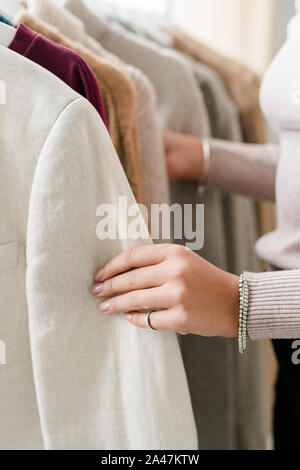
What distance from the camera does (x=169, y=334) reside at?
50cm

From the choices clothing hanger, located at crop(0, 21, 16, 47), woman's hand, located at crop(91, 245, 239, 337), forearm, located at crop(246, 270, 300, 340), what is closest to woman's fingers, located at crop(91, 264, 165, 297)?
woman's hand, located at crop(91, 245, 239, 337)

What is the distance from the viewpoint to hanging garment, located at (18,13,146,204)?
0.52m

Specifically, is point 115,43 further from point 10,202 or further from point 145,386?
point 145,386

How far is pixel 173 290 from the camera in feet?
1.49

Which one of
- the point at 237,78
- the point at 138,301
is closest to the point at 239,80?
the point at 237,78

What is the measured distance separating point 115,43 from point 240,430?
27.7 inches

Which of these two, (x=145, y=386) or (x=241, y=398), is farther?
(x=241, y=398)

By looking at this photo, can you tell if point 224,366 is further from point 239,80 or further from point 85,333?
point 239,80

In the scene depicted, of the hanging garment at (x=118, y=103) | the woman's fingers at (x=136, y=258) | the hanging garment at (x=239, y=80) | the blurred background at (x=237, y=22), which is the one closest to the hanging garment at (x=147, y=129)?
the hanging garment at (x=118, y=103)

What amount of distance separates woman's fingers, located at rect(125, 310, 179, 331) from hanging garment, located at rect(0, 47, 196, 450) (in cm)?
2

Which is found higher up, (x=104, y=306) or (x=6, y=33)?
(x=6, y=33)

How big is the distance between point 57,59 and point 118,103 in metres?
0.09
